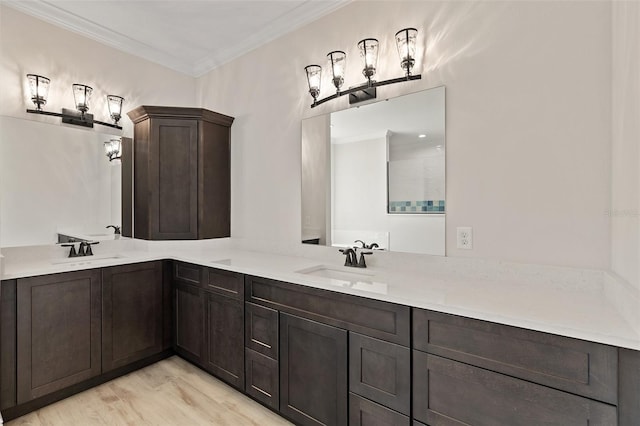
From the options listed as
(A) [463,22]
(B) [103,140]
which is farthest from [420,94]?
(B) [103,140]

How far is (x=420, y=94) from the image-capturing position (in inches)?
81.0

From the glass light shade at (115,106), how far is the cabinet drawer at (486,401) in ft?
10.5

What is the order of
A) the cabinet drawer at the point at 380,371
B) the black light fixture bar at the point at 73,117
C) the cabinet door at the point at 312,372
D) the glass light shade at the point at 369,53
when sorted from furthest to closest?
1. the black light fixture bar at the point at 73,117
2. the glass light shade at the point at 369,53
3. the cabinet door at the point at 312,372
4. the cabinet drawer at the point at 380,371

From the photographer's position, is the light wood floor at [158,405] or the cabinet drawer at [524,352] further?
the light wood floor at [158,405]

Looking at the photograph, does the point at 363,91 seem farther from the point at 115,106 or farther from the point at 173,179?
the point at 115,106

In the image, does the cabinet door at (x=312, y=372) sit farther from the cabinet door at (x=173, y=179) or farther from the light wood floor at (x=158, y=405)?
the cabinet door at (x=173, y=179)

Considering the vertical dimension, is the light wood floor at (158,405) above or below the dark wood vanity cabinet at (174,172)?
below

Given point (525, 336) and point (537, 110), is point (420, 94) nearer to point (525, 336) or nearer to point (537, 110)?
point (537, 110)

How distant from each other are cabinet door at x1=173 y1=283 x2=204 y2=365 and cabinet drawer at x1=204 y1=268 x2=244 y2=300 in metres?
0.16

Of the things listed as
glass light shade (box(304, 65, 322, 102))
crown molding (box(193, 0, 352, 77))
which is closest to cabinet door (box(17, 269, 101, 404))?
Result: glass light shade (box(304, 65, 322, 102))

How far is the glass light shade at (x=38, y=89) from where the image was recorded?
102 inches

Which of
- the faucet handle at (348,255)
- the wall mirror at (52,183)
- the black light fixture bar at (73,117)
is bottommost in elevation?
the faucet handle at (348,255)

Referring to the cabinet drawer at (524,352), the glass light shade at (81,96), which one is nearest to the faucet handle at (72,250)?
the glass light shade at (81,96)

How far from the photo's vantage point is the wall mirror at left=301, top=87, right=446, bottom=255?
203 centimetres
